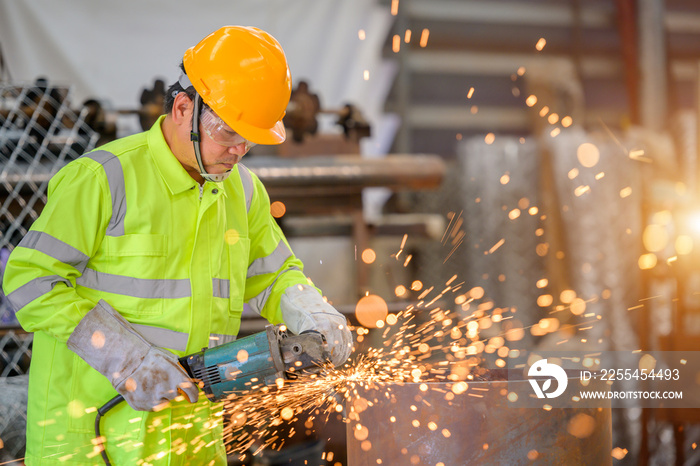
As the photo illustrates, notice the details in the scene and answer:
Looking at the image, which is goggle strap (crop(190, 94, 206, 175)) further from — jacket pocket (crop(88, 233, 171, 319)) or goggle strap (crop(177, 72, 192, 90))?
jacket pocket (crop(88, 233, 171, 319))

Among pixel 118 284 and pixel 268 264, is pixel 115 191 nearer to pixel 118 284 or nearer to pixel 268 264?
pixel 118 284

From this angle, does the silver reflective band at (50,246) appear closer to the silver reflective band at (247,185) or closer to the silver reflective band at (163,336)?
the silver reflective band at (163,336)

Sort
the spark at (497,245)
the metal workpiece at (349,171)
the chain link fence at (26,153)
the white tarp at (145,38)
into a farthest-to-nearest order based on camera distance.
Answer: the spark at (497,245), the white tarp at (145,38), the metal workpiece at (349,171), the chain link fence at (26,153)

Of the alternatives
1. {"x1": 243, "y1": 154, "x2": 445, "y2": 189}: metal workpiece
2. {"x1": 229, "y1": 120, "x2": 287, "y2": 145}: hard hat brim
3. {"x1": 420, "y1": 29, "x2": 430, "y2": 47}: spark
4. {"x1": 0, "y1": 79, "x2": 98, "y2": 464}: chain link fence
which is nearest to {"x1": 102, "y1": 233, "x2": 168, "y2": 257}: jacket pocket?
{"x1": 229, "y1": 120, "x2": 287, "y2": 145}: hard hat brim

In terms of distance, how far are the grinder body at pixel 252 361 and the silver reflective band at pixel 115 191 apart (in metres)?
0.40

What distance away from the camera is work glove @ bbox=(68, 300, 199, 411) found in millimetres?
1547

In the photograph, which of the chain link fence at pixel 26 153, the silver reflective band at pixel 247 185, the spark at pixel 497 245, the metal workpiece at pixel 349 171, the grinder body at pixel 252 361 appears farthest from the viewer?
the spark at pixel 497 245

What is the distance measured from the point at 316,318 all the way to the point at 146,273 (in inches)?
19.9

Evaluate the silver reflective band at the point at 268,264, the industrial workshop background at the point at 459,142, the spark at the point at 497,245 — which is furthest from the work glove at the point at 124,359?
the spark at the point at 497,245

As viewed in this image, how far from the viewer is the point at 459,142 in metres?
5.19

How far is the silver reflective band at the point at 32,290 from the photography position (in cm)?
154

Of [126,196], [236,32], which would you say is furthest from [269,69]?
[126,196]

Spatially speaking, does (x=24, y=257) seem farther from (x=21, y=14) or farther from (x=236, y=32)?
(x=21, y=14)

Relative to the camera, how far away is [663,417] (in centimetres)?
345
